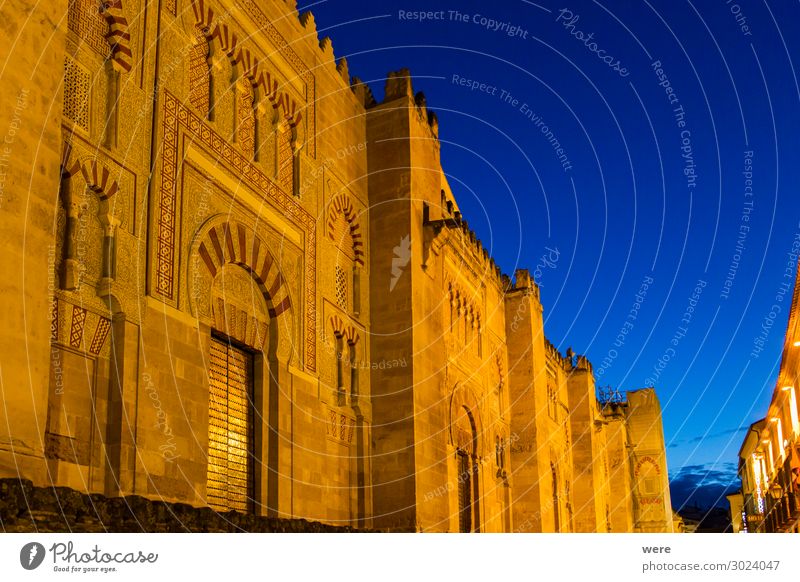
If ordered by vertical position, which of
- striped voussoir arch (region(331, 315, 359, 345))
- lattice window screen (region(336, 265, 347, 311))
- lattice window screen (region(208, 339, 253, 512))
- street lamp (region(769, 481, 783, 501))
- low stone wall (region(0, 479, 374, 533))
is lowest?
low stone wall (region(0, 479, 374, 533))

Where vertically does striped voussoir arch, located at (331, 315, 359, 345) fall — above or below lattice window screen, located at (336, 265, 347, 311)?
below

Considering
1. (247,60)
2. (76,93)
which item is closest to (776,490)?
(247,60)

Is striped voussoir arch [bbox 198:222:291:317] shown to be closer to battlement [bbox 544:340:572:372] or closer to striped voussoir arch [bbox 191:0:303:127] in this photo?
striped voussoir arch [bbox 191:0:303:127]

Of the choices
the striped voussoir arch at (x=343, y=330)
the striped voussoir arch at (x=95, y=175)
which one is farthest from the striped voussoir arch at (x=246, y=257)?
the striped voussoir arch at (x=95, y=175)

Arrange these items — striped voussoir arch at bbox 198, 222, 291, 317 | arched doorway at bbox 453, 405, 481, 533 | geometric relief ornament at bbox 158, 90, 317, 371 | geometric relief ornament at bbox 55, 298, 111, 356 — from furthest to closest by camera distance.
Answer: arched doorway at bbox 453, 405, 481, 533 → striped voussoir arch at bbox 198, 222, 291, 317 → geometric relief ornament at bbox 158, 90, 317, 371 → geometric relief ornament at bbox 55, 298, 111, 356

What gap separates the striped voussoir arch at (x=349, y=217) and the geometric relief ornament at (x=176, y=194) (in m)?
0.90

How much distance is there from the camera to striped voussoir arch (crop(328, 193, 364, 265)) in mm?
13711

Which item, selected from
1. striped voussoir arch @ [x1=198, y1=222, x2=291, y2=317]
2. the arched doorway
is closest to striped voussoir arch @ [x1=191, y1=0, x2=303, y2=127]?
striped voussoir arch @ [x1=198, y1=222, x2=291, y2=317]

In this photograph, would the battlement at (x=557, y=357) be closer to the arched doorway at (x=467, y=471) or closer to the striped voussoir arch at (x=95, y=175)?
the arched doorway at (x=467, y=471)

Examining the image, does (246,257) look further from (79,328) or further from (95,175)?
(79,328)

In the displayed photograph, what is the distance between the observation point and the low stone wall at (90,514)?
20.0 ft

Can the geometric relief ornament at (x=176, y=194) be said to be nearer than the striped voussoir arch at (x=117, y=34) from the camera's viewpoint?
No

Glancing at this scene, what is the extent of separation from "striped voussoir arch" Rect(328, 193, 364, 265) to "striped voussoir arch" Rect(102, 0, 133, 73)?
15.9ft
